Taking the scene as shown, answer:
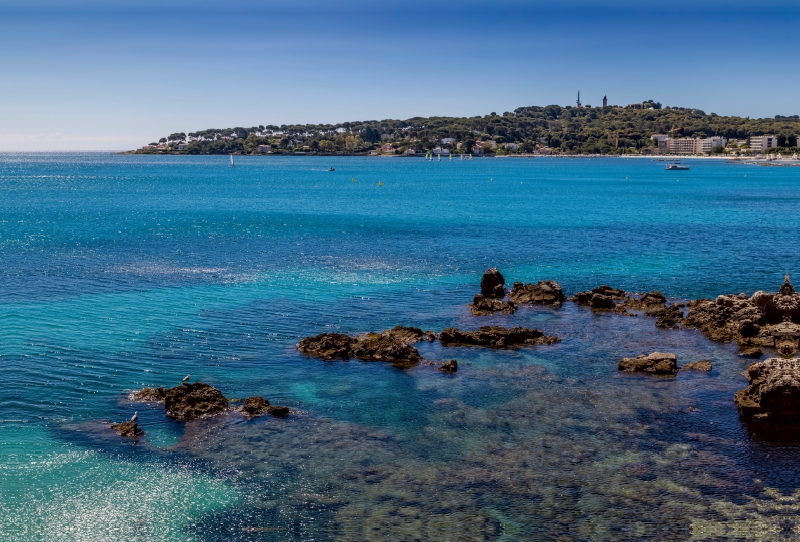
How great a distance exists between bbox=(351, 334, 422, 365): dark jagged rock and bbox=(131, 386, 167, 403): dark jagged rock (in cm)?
1022

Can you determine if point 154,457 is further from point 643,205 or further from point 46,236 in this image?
point 643,205

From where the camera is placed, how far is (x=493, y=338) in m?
39.0

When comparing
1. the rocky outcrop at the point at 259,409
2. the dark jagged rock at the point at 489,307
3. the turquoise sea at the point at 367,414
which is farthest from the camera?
the dark jagged rock at the point at 489,307

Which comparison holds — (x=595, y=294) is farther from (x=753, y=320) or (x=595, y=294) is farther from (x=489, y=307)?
(x=753, y=320)

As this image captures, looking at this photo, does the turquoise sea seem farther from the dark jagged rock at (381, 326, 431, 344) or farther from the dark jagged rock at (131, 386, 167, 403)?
the dark jagged rock at (381, 326, 431, 344)

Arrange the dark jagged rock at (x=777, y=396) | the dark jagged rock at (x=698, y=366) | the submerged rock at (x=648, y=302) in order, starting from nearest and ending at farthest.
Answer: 1. the dark jagged rock at (x=777, y=396)
2. the dark jagged rock at (x=698, y=366)
3. the submerged rock at (x=648, y=302)

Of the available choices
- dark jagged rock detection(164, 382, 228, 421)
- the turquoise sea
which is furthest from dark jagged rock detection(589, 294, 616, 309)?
dark jagged rock detection(164, 382, 228, 421)

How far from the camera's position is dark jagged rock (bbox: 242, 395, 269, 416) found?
94.4 ft

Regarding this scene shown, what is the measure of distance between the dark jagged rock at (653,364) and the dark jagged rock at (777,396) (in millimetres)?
4466

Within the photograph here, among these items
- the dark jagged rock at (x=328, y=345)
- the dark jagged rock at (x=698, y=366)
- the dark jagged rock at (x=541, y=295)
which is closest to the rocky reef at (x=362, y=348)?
the dark jagged rock at (x=328, y=345)

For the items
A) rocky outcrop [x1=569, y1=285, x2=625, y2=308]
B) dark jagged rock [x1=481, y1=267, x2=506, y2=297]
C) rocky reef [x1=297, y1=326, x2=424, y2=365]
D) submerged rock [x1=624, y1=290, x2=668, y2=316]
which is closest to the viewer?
rocky reef [x1=297, y1=326, x2=424, y2=365]

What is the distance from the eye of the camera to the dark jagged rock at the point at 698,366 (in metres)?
34.3

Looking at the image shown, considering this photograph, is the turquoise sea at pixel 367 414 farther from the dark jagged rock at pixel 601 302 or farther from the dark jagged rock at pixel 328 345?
the dark jagged rock at pixel 601 302

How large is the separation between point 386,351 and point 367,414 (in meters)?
7.47
